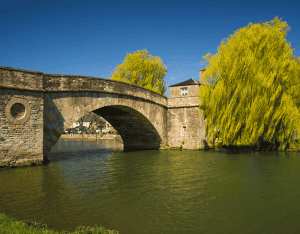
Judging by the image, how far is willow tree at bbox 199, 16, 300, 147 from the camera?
17.0 meters

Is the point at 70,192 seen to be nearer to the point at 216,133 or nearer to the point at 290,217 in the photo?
the point at 290,217

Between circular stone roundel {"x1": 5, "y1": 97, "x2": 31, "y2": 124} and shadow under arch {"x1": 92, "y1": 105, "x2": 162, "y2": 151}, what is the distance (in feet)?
21.7

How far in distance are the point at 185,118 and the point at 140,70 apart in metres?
11.5

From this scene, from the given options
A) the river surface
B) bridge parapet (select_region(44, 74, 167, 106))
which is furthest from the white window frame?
the river surface

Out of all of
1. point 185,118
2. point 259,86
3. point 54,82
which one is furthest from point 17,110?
point 259,86

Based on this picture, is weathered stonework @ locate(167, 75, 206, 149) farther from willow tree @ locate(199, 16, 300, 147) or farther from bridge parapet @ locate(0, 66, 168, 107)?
bridge parapet @ locate(0, 66, 168, 107)

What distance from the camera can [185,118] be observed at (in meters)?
22.0

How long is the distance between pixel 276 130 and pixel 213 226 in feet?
47.5

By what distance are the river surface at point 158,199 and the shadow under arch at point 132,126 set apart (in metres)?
7.80

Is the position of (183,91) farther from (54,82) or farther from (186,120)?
(54,82)

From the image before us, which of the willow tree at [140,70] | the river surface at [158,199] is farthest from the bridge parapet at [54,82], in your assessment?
the willow tree at [140,70]

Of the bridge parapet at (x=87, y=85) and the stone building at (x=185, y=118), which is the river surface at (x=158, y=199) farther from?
the stone building at (x=185, y=118)

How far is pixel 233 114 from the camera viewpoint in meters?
17.7

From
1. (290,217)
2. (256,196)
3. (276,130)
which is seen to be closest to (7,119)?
(256,196)
